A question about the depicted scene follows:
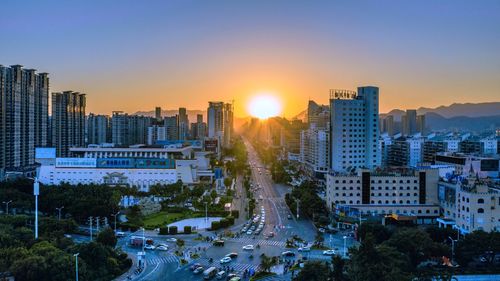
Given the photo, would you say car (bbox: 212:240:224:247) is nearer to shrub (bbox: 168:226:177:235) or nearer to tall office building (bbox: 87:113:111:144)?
shrub (bbox: 168:226:177:235)

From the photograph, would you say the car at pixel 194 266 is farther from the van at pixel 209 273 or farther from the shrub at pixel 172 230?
the shrub at pixel 172 230

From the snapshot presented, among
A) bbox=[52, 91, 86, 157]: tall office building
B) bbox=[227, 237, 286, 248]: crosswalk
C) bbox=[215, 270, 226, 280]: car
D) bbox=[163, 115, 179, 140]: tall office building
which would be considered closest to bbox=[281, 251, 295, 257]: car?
bbox=[227, 237, 286, 248]: crosswalk

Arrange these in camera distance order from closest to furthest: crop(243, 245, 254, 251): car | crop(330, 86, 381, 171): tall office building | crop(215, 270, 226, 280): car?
crop(215, 270, 226, 280): car < crop(243, 245, 254, 251): car < crop(330, 86, 381, 171): tall office building

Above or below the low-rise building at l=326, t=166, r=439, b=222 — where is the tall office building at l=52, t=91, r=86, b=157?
above

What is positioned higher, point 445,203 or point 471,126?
point 471,126

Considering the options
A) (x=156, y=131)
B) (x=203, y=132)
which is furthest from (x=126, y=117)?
(x=203, y=132)

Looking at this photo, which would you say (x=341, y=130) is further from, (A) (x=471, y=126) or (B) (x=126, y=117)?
(A) (x=471, y=126)

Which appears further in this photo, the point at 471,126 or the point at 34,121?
the point at 471,126

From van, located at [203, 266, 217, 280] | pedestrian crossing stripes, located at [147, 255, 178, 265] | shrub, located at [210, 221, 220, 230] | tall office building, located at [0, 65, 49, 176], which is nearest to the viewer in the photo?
van, located at [203, 266, 217, 280]
